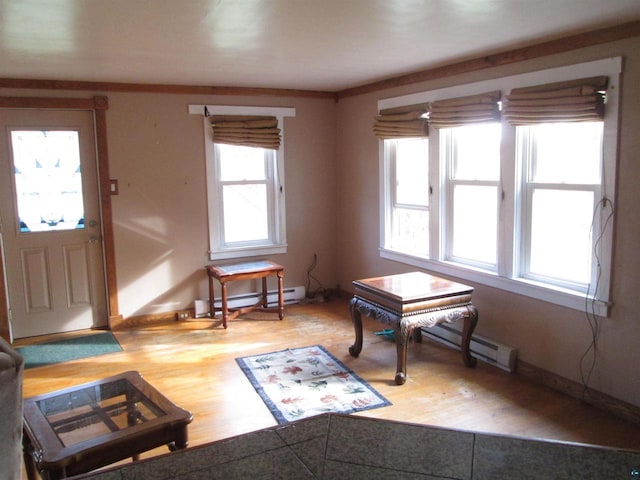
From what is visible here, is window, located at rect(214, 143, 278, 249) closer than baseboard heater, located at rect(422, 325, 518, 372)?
No

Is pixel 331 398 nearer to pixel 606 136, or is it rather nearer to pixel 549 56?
pixel 606 136

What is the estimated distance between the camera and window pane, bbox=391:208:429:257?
493 cm

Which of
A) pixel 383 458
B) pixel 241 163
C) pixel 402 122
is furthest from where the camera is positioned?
pixel 241 163

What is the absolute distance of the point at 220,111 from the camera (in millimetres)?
5367

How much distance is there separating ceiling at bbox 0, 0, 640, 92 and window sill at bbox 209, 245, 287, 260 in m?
1.82

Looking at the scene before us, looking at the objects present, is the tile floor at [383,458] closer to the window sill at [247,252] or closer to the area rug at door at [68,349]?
the area rug at door at [68,349]

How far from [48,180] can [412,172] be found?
129 inches

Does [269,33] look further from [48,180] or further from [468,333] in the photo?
[48,180]

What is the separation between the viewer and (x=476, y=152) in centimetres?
425

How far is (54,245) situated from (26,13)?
109 inches

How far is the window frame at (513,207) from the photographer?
10.5 feet

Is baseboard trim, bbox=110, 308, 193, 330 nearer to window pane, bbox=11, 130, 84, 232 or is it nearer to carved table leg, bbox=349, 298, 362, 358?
window pane, bbox=11, 130, 84, 232

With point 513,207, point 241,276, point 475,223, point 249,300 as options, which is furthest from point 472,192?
point 249,300

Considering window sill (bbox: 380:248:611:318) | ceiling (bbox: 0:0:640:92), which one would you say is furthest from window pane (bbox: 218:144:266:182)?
window sill (bbox: 380:248:611:318)
